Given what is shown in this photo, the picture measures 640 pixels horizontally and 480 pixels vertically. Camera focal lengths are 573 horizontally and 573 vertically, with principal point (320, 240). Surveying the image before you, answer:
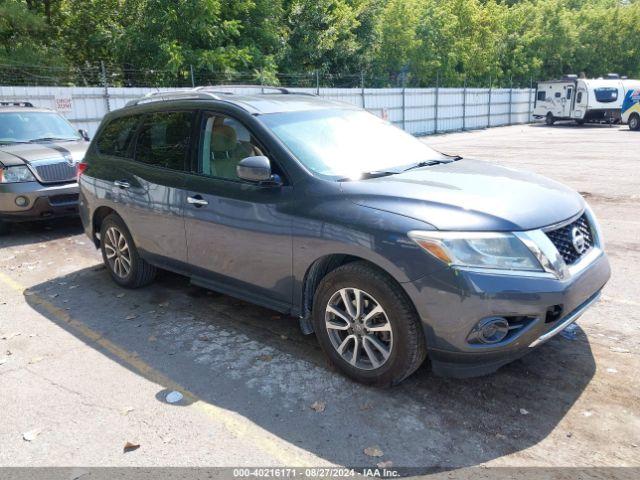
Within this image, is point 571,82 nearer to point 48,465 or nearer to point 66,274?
point 66,274

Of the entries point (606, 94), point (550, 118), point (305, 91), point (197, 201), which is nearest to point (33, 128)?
point (197, 201)

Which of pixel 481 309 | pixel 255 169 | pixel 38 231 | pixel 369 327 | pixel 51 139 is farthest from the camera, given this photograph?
pixel 51 139

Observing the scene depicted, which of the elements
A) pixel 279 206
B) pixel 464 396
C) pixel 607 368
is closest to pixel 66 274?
pixel 279 206

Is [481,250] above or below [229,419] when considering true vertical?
above

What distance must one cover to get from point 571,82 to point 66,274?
30.2 m

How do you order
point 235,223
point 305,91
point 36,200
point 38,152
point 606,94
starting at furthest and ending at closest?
point 606,94
point 305,91
point 38,152
point 36,200
point 235,223

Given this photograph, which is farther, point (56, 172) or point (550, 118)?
point (550, 118)

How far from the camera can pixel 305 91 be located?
16.4 meters

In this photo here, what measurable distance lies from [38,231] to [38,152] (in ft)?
4.19

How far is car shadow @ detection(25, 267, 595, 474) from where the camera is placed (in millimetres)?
3105

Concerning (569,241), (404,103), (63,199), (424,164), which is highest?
(424,164)

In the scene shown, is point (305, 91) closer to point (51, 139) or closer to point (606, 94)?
point (51, 139)

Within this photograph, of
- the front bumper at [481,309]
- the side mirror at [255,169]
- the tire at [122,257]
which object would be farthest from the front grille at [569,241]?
the tire at [122,257]

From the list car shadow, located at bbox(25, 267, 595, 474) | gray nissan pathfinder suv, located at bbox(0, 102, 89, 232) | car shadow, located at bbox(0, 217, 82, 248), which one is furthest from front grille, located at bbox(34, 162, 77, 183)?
car shadow, located at bbox(25, 267, 595, 474)
